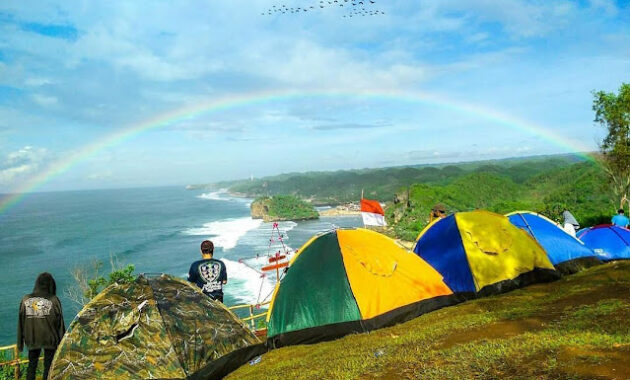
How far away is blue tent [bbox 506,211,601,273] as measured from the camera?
1188cm

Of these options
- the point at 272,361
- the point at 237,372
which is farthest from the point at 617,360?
the point at 237,372

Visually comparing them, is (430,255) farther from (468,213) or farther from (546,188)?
(546,188)

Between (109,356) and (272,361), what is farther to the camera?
(272,361)

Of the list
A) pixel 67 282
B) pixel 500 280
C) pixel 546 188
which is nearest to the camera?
pixel 500 280

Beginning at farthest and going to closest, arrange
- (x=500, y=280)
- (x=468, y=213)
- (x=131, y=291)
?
(x=468, y=213) < (x=500, y=280) < (x=131, y=291)

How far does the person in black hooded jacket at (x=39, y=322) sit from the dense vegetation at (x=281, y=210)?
14666 centimetres

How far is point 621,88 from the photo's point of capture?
98.1ft

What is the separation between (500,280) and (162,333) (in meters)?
7.98

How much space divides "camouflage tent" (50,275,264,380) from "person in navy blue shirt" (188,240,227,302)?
0.73 meters

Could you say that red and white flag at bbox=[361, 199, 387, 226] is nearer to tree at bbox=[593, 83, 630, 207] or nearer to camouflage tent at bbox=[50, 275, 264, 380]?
camouflage tent at bbox=[50, 275, 264, 380]

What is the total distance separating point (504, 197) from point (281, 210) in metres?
80.9

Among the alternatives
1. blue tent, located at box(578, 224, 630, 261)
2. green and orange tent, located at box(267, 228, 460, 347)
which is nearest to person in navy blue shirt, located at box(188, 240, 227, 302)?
green and orange tent, located at box(267, 228, 460, 347)

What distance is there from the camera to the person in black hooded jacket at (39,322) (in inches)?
285

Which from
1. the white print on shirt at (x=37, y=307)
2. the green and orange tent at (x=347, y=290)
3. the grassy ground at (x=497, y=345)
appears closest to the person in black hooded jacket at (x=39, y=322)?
the white print on shirt at (x=37, y=307)
